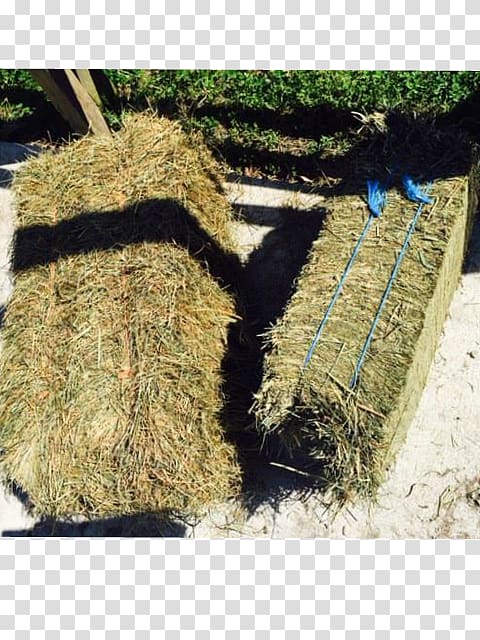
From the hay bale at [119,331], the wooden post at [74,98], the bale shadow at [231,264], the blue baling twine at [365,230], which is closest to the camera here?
the blue baling twine at [365,230]

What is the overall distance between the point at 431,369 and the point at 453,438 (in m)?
0.46

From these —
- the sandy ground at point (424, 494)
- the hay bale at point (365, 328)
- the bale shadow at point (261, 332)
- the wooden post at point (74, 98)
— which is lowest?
the sandy ground at point (424, 494)

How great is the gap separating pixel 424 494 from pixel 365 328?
1214mm

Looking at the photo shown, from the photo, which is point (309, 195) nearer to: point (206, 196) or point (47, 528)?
point (206, 196)

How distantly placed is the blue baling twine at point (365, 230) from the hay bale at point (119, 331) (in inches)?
31.1

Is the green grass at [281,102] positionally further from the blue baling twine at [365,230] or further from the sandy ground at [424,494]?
the sandy ground at [424,494]

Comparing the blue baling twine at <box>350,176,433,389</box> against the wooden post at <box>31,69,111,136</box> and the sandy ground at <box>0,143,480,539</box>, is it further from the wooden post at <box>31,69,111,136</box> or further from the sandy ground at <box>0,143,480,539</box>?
the wooden post at <box>31,69,111,136</box>

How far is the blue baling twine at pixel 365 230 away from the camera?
14.6 ft

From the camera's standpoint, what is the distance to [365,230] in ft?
15.7

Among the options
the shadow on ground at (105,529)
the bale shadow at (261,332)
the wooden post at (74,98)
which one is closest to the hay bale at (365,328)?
the bale shadow at (261,332)

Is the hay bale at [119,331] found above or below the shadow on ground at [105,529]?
A: above

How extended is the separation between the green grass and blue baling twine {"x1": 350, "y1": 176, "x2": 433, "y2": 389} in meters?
1.11

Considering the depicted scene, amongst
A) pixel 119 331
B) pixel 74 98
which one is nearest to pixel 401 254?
pixel 119 331

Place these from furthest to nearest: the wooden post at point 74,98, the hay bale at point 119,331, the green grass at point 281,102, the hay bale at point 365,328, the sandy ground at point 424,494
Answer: the green grass at point 281,102, the wooden post at point 74,98, the sandy ground at point 424,494, the hay bale at point 119,331, the hay bale at point 365,328
